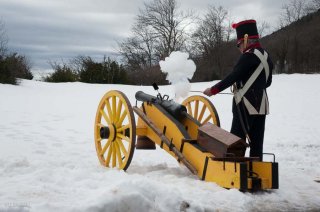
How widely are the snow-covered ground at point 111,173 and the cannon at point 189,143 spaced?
0.14 meters

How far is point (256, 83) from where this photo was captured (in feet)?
15.0

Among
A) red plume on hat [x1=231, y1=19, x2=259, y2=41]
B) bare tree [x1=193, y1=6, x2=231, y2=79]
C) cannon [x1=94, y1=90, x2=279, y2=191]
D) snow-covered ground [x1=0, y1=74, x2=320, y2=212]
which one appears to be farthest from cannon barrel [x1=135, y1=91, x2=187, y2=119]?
bare tree [x1=193, y1=6, x2=231, y2=79]

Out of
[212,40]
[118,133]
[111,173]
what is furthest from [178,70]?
[212,40]

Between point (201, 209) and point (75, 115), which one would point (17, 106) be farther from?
point (201, 209)

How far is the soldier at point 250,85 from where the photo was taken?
4520mm

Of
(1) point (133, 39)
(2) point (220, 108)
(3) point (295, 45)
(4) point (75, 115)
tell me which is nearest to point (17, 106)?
(4) point (75, 115)

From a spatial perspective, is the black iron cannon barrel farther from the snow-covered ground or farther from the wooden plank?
the snow-covered ground

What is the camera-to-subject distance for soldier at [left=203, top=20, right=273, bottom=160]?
4.52 m

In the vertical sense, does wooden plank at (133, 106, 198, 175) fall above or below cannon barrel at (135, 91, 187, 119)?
below

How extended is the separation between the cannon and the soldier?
36 cm

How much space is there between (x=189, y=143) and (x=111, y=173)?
0.89 meters

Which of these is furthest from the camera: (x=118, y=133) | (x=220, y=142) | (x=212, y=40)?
(x=212, y=40)

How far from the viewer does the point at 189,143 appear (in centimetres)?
464

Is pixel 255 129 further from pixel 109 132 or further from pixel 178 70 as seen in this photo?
pixel 109 132
